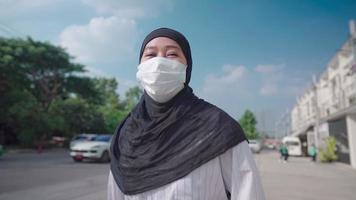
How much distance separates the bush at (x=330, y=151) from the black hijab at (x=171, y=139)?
20.4 metres

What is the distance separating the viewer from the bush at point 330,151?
752 inches

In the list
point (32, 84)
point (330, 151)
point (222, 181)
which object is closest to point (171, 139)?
point (222, 181)

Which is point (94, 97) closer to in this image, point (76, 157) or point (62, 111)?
point (62, 111)

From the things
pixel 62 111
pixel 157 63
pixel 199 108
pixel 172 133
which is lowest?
pixel 172 133

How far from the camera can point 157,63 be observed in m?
1.42

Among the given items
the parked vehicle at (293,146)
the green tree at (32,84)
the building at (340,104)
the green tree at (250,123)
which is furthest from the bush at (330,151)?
the green tree at (250,123)

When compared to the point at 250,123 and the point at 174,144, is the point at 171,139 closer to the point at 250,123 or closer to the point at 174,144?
the point at 174,144

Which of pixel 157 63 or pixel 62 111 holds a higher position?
pixel 62 111

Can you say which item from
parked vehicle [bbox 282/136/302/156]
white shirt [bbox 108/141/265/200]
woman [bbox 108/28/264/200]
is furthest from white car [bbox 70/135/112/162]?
parked vehicle [bbox 282/136/302/156]

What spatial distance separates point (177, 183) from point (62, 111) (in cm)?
2753

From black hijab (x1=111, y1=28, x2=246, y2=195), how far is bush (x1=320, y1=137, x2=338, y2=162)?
2042cm

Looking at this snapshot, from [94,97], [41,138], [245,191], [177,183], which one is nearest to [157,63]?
[177,183]

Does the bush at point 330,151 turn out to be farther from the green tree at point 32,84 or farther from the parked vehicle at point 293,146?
the green tree at point 32,84

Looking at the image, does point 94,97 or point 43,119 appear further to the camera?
point 94,97
